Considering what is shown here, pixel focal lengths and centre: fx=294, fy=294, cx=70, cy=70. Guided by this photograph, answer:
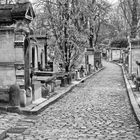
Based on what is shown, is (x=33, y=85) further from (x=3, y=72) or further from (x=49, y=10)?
(x=49, y=10)

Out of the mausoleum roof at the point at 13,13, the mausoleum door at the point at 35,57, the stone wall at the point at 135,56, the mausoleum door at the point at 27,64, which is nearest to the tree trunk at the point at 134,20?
the stone wall at the point at 135,56

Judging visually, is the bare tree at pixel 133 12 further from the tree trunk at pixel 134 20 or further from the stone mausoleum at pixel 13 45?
the stone mausoleum at pixel 13 45

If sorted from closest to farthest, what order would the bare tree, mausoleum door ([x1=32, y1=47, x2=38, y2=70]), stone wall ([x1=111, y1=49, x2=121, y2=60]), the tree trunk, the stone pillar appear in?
the stone pillar → mausoleum door ([x1=32, y1=47, x2=38, y2=70]) → the tree trunk → the bare tree → stone wall ([x1=111, y1=49, x2=121, y2=60])

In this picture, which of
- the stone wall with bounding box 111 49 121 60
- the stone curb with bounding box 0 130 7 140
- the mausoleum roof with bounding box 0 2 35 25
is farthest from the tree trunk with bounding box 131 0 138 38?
the stone curb with bounding box 0 130 7 140

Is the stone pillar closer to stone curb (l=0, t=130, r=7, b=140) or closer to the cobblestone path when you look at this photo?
the cobblestone path

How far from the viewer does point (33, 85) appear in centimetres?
1020

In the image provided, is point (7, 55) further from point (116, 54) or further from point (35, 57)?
point (116, 54)

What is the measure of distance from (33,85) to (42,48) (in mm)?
16403

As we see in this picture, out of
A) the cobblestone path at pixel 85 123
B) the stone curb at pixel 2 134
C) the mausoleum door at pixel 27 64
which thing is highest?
the mausoleum door at pixel 27 64

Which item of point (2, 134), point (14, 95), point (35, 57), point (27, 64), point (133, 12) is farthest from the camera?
point (133, 12)

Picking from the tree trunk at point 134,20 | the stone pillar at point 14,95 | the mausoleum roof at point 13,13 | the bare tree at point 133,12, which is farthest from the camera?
the bare tree at point 133,12

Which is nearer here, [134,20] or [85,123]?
[85,123]

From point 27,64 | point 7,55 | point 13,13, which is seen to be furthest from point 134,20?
point 7,55

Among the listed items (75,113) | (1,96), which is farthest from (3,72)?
(75,113)
